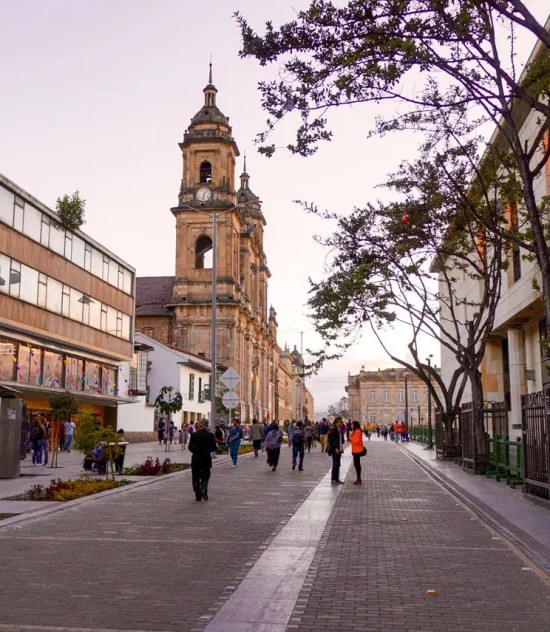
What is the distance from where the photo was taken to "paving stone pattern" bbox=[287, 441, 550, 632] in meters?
6.18

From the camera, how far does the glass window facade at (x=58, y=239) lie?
30.7m

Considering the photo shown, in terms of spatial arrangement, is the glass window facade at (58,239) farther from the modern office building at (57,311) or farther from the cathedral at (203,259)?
the cathedral at (203,259)

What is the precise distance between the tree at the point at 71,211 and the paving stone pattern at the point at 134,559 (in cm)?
2205

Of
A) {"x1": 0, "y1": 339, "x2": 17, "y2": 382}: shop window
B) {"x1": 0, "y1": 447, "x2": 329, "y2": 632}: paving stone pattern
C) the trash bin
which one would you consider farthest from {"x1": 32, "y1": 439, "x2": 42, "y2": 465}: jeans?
{"x1": 0, "y1": 447, "x2": 329, "y2": 632}: paving stone pattern

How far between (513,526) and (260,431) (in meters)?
19.2

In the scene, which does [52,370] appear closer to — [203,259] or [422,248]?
[422,248]

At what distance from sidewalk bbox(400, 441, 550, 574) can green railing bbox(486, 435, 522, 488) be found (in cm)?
27

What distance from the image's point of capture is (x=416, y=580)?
7762 mm

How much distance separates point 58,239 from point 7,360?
7.13 m

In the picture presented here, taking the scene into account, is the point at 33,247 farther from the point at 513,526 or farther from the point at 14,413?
the point at 513,526

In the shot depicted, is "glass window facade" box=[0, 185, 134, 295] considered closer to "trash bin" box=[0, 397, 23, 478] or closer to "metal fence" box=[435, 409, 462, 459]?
"trash bin" box=[0, 397, 23, 478]

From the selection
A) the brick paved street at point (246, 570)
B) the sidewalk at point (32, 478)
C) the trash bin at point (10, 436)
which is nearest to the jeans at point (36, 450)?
the sidewalk at point (32, 478)

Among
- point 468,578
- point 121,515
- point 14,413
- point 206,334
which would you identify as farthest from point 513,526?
point 206,334

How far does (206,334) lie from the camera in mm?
74938
